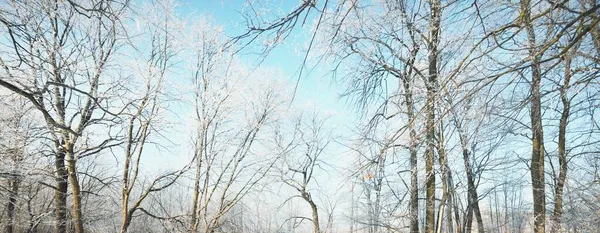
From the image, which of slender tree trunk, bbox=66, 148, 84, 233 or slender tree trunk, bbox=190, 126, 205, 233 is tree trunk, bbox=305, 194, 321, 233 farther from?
slender tree trunk, bbox=66, 148, 84, 233

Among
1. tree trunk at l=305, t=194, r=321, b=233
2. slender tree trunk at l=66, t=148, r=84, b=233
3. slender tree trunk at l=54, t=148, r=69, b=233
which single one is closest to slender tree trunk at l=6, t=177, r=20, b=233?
slender tree trunk at l=54, t=148, r=69, b=233

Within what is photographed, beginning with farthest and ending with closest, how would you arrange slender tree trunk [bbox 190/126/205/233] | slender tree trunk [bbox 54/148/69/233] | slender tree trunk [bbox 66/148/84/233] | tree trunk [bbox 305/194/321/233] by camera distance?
1. tree trunk [bbox 305/194/321/233]
2. slender tree trunk [bbox 190/126/205/233]
3. slender tree trunk [bbox 54/148/69/233]
4. slender tree trunk [bbox 66/148/84/233]

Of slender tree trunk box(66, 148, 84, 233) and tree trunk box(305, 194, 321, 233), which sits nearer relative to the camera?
slender tree trunk box(66, 148, 84, 233)

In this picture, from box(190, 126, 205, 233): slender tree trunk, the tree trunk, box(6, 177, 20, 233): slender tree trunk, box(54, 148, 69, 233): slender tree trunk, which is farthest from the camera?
the tree trunk

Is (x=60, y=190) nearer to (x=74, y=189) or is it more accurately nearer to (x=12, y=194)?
(x=74, y=189)

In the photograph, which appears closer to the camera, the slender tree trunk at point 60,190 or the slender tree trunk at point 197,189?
the slender tree trunk at point 60,190

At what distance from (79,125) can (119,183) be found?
7.46ft

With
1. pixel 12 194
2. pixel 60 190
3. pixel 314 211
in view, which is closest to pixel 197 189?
pixel 60 190

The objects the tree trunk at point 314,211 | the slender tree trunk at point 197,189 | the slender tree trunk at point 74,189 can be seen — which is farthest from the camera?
the tree trunk at point 314,211

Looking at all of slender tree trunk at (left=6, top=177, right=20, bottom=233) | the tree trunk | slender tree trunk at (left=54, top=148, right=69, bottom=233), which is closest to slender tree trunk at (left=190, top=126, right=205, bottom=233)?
slender tree trunk at (left=54, top=148, right=69, bottom=233)

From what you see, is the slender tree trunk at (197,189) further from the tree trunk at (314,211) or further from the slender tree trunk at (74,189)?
the tree trunk at (314,211)

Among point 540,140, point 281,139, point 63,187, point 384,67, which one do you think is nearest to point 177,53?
point 63,187

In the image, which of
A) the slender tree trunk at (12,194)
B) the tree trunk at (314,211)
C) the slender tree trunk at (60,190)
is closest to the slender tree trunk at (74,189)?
the slender tree trunk at (60,190)

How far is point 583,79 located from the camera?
2.99 m
